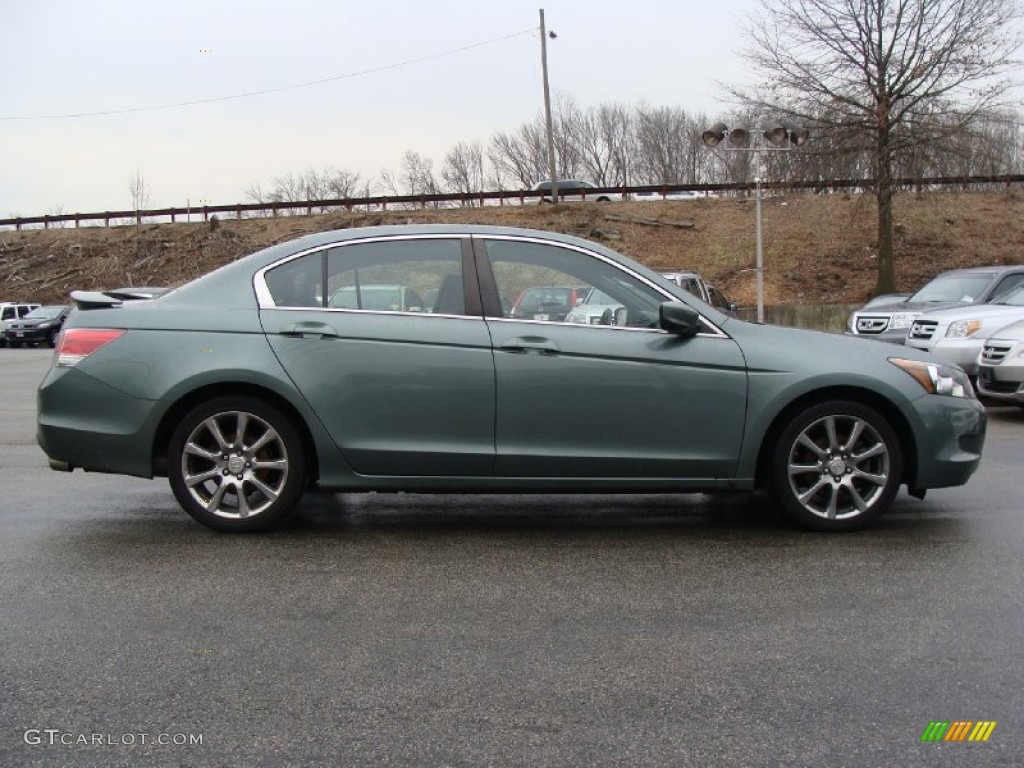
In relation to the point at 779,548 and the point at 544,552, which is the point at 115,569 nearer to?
the point at 544,552

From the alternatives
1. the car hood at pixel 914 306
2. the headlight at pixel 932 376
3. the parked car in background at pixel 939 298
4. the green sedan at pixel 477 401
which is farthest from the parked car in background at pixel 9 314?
the headlight at pixel 932 376

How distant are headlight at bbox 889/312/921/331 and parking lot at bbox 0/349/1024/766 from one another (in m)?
8.39

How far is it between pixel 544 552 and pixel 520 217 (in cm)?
3249

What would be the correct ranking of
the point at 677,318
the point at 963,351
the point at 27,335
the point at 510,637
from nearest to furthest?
the point at 510,637
the point at 677,318
the point at 963,351
the point at 27,335

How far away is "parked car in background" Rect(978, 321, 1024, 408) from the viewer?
948cm

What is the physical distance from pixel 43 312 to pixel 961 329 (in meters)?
29.8

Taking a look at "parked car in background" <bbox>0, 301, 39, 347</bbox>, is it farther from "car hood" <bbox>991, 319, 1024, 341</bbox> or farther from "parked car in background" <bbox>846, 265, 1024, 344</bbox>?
"car hood" <bbox>991, 319, 1024, 341</bbox>

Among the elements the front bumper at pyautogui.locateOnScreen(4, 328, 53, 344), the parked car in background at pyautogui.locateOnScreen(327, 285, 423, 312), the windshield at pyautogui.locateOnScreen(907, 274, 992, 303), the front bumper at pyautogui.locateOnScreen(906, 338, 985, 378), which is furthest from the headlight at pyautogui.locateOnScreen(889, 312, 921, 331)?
the front bumper at pyautogui.locateOnScreen(4, 328, 53, 344)

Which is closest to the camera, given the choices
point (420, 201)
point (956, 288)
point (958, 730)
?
point (958, 730)

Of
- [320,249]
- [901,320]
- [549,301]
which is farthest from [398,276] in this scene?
[901,320]

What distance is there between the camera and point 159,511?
5.79 meters

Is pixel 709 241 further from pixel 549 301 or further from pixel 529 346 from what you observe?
pixel 529 346

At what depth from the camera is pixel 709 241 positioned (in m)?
34.2

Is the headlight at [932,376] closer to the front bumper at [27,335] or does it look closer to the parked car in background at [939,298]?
the parked car in background at [939,298]
